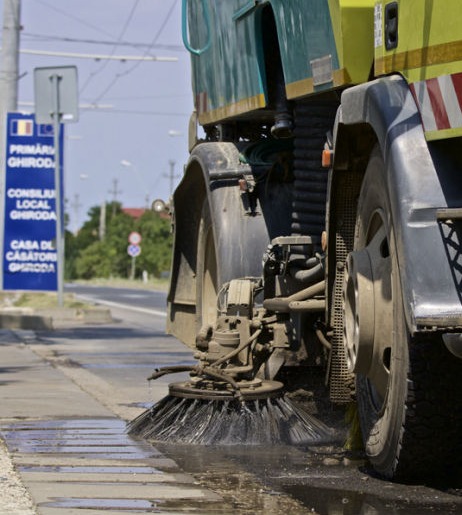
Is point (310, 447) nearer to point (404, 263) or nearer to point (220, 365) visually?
point (220, 365)

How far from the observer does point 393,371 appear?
522 cm

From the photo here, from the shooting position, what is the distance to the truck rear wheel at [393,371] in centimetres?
504

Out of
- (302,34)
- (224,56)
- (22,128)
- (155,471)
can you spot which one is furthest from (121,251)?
(155,471)

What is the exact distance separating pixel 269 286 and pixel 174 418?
0.83 metres

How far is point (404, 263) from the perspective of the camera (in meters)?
4.86

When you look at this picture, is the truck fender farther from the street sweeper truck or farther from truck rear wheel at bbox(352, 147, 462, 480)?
truck rear wheel at bbox(352, 147, 462, 480)

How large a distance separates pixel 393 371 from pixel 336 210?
106 cm

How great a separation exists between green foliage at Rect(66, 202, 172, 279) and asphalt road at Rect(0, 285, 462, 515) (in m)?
67.7

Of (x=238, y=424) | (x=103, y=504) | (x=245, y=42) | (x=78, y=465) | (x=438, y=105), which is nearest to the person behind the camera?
(x=438, y=105)

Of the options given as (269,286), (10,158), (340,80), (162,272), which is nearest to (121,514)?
(340,80)

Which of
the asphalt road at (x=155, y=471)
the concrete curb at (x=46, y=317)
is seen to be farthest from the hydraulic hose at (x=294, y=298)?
the concrete curb at (x=46, y=317)

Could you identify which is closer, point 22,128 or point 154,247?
point 22,128

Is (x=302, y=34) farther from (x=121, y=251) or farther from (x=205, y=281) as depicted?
(x=121, y=251)

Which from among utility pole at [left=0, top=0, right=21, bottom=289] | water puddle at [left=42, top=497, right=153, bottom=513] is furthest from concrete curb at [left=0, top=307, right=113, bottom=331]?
water puddle at [left=42, top=497, right=153, bottom=513]
